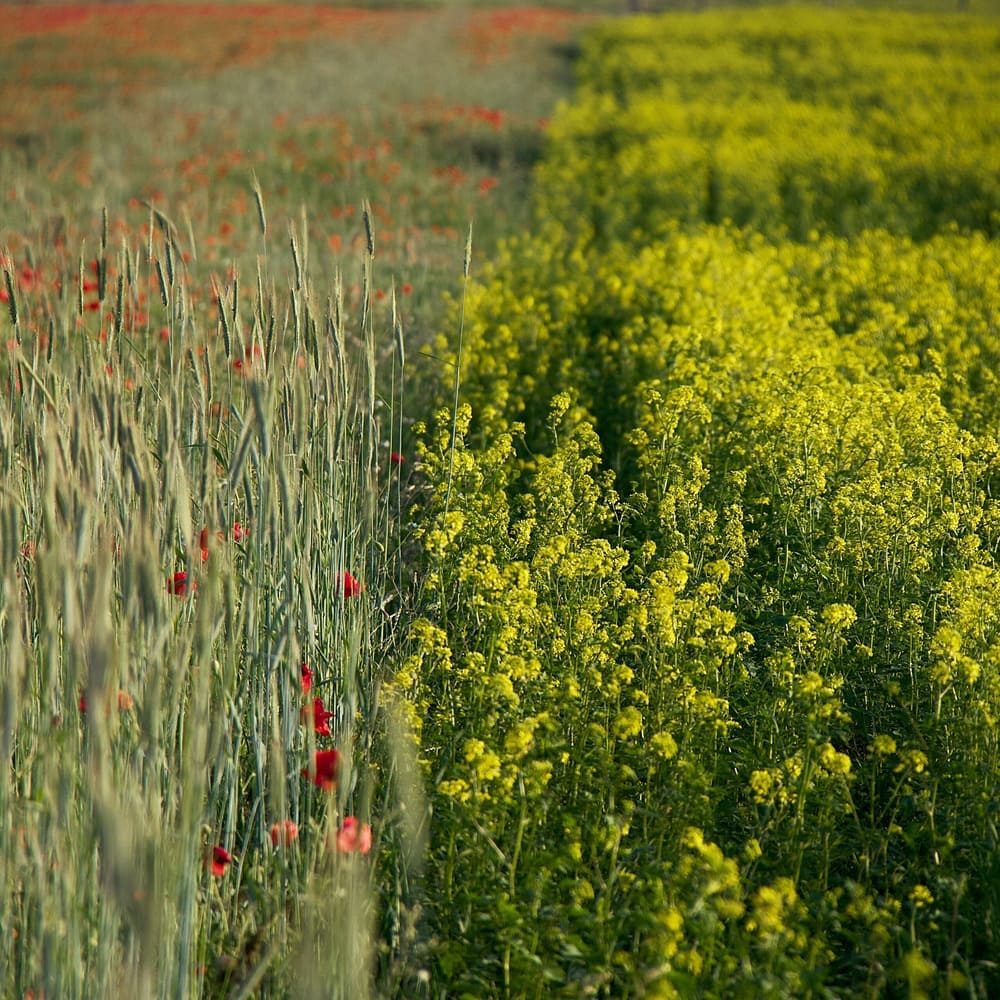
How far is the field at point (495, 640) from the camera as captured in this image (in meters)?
1.75

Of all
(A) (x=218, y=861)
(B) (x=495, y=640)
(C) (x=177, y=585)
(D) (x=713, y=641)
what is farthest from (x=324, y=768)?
(D) (x=713, y=641)

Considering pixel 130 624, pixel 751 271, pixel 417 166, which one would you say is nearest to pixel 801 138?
pixel 417 166

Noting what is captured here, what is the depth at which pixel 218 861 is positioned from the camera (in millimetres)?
1901

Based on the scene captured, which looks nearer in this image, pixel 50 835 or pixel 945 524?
pixel 50 835

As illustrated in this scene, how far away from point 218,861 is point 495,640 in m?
0.77

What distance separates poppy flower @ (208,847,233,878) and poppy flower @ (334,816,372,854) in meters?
0.19

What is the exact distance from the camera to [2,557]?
175cm

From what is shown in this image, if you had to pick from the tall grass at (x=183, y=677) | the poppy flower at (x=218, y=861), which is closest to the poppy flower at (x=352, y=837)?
the tall grass at (x=183, y=677)

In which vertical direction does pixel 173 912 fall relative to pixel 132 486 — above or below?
below

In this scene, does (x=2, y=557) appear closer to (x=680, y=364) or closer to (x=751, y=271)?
(x=680, y=364)

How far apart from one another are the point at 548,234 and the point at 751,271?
174 centimetres

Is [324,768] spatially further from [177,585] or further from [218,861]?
[177,585]

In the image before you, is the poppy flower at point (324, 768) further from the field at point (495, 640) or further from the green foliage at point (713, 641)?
the green foliage at point (713, 641)

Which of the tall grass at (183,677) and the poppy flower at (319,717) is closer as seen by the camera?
the tall grass at (183,677)
